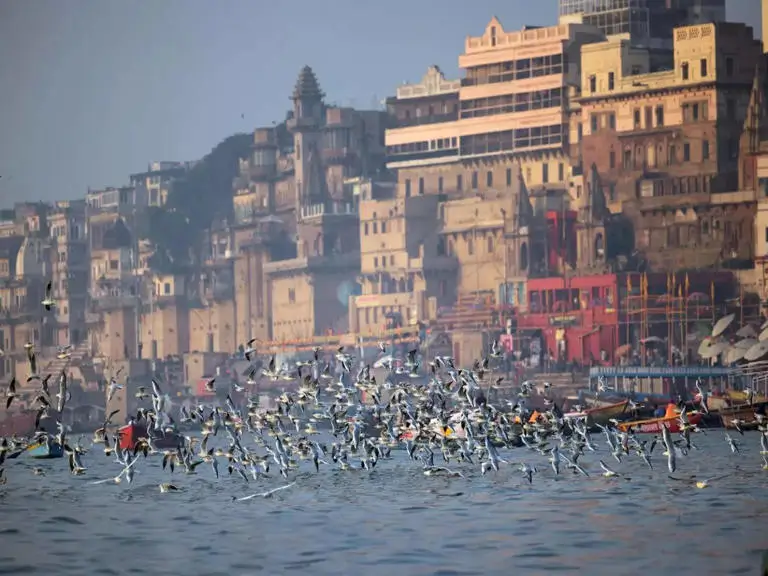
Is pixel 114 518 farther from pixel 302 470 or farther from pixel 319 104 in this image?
pixel 319 104

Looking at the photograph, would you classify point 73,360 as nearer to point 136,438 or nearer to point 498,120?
point 498,120

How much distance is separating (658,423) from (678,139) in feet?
206

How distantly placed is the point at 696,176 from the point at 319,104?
5329 cm

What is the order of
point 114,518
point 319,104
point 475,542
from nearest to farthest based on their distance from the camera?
point 475,542 < point 114,518 < point 319,104

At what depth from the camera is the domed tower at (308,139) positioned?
185m

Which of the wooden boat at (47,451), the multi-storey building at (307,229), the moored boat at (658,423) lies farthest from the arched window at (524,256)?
the wooden boat at (47,451)

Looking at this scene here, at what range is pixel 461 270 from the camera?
538ft

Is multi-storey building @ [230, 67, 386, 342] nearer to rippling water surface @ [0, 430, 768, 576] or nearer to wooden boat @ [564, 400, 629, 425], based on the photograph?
wooden boat @ [564, 400, 629, 425]

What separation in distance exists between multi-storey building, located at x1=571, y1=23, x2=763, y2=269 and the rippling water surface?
2567 inches

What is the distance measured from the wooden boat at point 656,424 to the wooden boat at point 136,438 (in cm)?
1902

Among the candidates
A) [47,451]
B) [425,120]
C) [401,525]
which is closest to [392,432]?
[401,525]

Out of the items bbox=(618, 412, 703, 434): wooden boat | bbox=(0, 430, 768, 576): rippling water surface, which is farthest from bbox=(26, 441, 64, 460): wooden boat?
bbox=(618, 412, 703, 434): wooden boat

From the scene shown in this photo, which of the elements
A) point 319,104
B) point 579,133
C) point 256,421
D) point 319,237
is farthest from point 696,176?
point 256,421

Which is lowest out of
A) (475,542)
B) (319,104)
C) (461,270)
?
(475,542)
